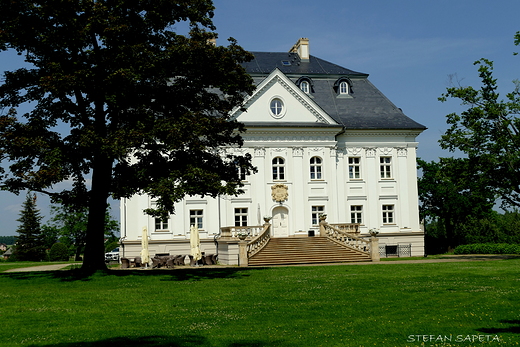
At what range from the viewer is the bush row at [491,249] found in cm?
3953

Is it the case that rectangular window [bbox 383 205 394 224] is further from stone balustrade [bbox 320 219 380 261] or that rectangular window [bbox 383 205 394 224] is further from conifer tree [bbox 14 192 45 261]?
conifer tree [bbox 14 192 45 261]

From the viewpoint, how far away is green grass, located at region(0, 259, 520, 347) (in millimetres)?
9648

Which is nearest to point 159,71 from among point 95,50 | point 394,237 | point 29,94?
point 95,50

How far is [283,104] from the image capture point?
42.0 metres

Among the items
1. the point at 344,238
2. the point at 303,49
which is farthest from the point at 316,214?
the point at 303,49

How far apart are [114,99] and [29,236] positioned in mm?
51585

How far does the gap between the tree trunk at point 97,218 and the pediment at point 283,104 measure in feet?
65.2

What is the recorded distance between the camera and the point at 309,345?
9102 millimetres

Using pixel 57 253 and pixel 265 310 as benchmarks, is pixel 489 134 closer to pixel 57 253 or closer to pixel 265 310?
pixel 265 310

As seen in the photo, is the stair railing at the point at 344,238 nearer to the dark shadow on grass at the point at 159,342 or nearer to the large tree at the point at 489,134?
the large tree at the point at 489,134

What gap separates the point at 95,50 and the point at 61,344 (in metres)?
14.5

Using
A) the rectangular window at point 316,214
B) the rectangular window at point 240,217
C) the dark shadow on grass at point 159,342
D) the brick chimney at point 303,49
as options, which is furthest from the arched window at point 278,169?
the dark shadow on grass at point 159,342

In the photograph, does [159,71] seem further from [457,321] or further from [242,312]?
[457,321]

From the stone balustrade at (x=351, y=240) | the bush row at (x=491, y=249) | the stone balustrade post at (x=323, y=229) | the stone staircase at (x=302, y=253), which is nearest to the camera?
the stone staircase at (x=302, y=253)
